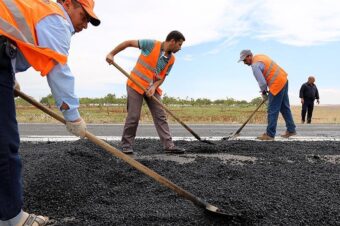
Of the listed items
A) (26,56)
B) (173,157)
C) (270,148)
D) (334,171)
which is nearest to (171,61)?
(173,157)

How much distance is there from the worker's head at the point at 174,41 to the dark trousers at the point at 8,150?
352 centimetres

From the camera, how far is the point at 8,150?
270 centimetres

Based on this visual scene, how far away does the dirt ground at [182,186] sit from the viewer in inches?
130

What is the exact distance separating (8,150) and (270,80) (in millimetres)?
6293

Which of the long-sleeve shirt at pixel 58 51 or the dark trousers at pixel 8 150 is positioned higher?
the long-sleeve shirt at pixel 58 51

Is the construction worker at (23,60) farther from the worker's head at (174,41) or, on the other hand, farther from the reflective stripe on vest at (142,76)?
the reflective stripe on vest at (142,76)

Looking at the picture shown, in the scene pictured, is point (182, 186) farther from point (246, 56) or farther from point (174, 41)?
point (246, 56)

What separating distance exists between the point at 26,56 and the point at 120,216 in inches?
58.0

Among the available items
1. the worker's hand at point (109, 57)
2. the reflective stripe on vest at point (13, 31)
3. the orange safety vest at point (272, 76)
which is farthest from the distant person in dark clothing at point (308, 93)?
the reflective stripe on vest at point (13, 31)

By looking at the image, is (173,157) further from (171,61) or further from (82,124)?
(82,124)

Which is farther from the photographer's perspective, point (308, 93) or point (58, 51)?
point (308, 93)

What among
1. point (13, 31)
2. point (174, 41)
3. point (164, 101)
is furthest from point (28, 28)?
point (164, 101)

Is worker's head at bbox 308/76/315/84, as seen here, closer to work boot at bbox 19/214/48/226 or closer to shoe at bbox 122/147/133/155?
shoe at bbox 122/147/133/155

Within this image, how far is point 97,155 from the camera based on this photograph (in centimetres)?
569
